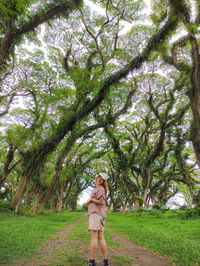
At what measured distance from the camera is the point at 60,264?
10.0 feet

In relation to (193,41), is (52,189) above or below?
below

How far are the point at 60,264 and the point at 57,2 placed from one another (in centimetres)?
749

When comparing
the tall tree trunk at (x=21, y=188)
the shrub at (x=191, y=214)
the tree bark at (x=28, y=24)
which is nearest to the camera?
the tree bark at (x=28, y=24)

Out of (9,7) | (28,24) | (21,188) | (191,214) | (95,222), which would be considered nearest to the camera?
(95,222)

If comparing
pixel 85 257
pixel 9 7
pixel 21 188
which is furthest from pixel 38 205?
pixel 9 7

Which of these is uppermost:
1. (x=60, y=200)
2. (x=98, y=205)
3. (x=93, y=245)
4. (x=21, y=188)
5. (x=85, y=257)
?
(x=21, y=188)

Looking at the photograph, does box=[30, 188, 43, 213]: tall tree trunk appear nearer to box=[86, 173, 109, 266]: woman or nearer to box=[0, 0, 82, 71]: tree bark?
box=[0, 0, 82, 71]: tree bark

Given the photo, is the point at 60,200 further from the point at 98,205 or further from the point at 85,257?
the point at 98,205

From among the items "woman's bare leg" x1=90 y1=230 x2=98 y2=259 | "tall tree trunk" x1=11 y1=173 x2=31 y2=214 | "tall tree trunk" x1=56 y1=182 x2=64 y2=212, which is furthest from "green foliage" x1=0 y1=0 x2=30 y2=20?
"tall tree trunk" x1=56 y1=182 x2=64 y2=212

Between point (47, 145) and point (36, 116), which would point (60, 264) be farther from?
point (36, 116)

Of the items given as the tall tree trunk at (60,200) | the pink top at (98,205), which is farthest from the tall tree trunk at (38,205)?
the pink top at (98,205)

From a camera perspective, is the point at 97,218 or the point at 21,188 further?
the point at 21,188

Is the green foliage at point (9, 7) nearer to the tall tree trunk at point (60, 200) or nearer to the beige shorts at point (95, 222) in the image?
the beige shorts at point (95, 222)

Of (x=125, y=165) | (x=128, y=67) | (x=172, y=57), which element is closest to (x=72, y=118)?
(x=128, y=67)
